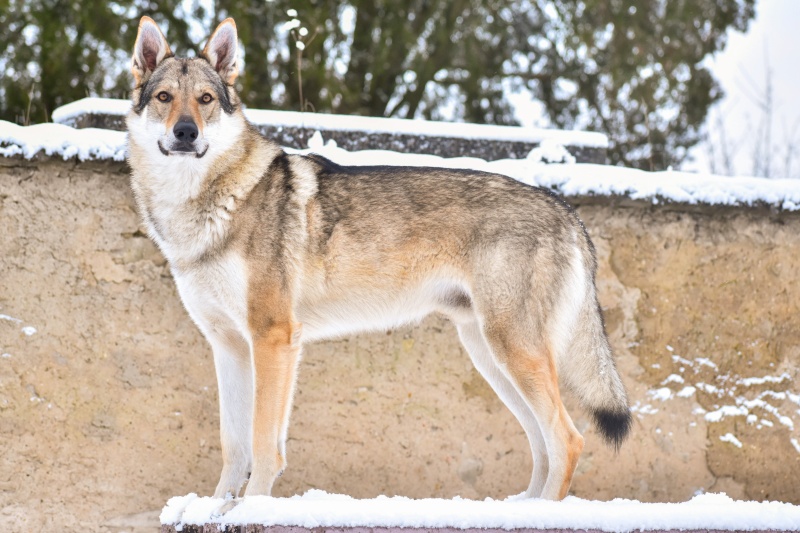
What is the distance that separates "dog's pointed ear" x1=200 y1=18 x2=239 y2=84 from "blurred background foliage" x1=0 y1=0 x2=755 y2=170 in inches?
260

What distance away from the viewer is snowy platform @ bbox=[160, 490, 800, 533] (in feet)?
9.33

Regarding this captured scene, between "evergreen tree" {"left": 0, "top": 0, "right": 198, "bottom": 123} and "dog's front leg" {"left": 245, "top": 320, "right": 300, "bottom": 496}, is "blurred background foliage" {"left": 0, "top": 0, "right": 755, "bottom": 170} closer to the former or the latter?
"evergreen tree" {"left": 0, "top": 0, "right": 198, "bottom": 123}

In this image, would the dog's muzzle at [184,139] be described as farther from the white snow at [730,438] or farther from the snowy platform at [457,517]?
the white snow at [730,438]

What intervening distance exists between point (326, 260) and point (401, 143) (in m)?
1.93

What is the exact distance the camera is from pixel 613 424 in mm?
3898

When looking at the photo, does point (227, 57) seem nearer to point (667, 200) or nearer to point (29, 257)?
A: point (29, 257)

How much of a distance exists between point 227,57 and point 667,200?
2.56 m

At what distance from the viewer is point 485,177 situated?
4.23 metres

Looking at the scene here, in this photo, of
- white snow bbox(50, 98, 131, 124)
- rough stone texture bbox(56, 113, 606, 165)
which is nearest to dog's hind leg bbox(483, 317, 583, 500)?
rough stone texture bbox(56, 113, 606, 165)

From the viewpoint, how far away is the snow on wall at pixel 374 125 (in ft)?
17.8

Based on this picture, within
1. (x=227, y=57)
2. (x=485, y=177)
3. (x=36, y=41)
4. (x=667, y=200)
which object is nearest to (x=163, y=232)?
(x=227, y=57)

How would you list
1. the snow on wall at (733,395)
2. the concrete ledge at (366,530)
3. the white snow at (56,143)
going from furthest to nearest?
the snow on wall at (733,395), the white snow at (56,143), the concrete ledge at (366,530)

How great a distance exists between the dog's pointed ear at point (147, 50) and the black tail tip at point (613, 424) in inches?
98.5

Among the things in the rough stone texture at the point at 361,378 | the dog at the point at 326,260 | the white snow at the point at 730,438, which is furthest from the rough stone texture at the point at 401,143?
the white snow at the point at 730,438
